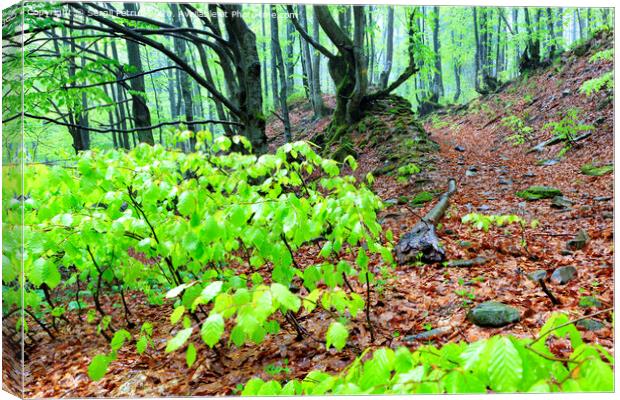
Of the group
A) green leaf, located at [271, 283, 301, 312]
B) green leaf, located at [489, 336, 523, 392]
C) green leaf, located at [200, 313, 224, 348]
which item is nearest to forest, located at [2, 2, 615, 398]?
green leaf, located at [271, 283, 301, 312]

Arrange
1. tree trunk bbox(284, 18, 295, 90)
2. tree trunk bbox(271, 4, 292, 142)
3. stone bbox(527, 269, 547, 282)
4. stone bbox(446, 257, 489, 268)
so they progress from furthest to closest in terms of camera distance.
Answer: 1. tree trunk bbox(271, 4, 292, 142)
2. tree trunk bbox(284, 18, 295, 90)
3. stone bbox(446, 257, 489, 268)
4. stone bbox(527, 269, 547, 282)

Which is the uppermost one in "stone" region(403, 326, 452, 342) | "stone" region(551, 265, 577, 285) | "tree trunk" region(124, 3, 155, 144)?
"tree trunk" region(124, 3, 155, 144)

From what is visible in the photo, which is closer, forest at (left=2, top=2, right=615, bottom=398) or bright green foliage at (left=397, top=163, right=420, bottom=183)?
forest at (left=2, top=2, right=615, bottom=398)

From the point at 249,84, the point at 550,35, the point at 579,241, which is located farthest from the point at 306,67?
the point at 579,241

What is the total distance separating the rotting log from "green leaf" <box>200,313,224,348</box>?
1.32m

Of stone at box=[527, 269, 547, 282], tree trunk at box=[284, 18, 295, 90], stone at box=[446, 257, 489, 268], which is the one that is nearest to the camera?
stone at box=[527, 269, 547, 282]

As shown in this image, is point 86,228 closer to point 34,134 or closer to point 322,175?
point 34,134

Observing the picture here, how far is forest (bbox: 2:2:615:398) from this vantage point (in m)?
1.53

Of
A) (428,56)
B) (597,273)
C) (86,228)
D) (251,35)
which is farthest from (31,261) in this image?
(597,273)

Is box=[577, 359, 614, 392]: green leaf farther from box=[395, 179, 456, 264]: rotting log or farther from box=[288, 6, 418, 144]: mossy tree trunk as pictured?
box=[288, 6, 418, 144]: mossy tree trunk

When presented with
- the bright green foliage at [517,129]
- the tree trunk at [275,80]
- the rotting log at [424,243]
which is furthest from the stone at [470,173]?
the tree trunk at [275,80]

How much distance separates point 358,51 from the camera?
2.23 metres

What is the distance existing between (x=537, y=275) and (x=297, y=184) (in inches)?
49.8

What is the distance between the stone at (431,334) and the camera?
1627 millimetres
